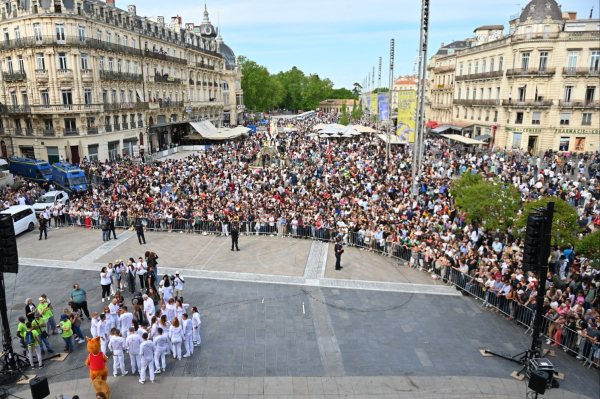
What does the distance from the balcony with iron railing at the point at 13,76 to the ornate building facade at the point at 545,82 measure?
144ft

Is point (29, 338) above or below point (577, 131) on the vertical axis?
below

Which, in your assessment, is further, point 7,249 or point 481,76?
point 481,76

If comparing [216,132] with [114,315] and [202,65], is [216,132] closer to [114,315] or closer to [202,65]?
[202,65]

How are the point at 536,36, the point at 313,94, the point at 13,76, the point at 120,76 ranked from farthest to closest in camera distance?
the point at 313,94, the point at 120,76, the point at 536,36, the point at 13,76

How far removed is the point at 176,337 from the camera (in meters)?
10.3

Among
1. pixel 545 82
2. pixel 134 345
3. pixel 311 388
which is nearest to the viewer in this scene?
pixel 311 388

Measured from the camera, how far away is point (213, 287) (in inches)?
577

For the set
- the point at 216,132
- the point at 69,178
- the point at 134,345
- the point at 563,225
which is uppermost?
the point at 216,132

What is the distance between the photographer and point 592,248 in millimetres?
13539

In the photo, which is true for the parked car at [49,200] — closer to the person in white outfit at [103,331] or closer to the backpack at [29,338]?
the backpack at [29,338]

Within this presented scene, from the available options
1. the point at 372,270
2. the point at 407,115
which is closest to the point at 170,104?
the point at 407,115

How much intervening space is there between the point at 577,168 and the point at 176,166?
101 ft

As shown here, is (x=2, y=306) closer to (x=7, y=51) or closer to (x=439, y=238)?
(x=439, y=238)

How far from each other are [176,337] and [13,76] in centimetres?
3475
